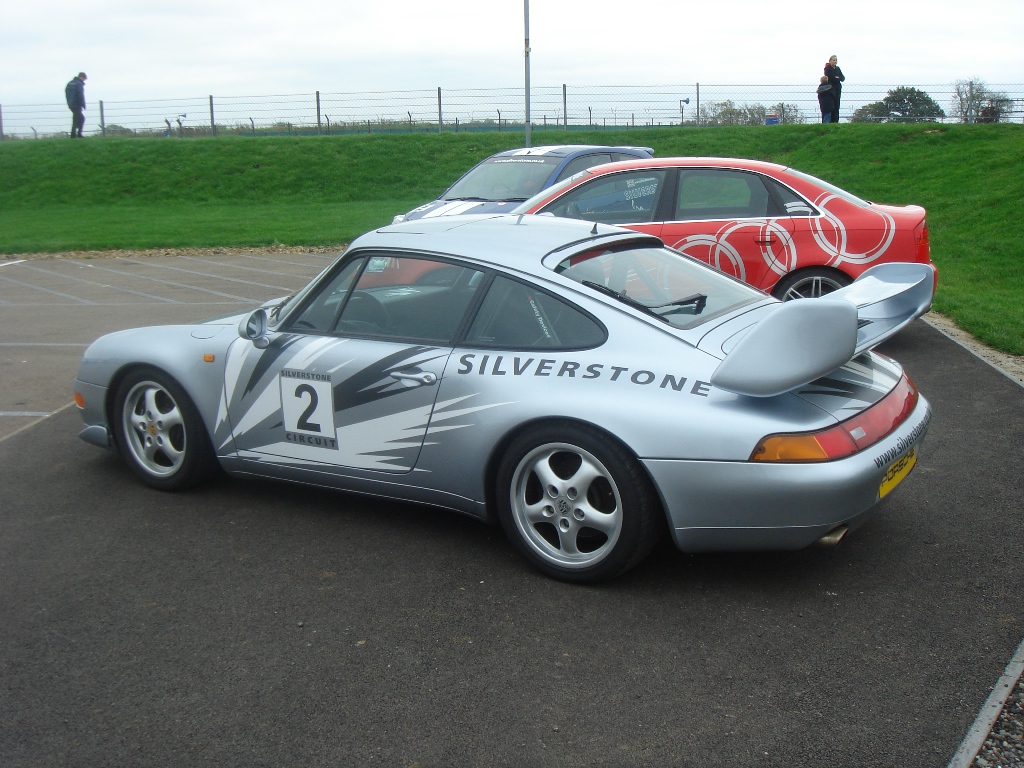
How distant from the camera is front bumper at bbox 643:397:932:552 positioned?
139 inches

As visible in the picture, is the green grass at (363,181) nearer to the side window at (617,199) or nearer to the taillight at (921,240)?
the taillight at (921,240)

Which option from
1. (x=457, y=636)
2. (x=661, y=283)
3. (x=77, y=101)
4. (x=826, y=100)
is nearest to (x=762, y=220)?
(x=661, y=283)

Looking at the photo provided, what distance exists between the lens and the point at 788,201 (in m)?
8.27

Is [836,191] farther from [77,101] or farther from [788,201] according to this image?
[77,101]

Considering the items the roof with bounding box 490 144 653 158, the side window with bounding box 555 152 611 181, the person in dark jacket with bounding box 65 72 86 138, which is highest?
the person in dark jacket with bounding box 65 72 86 138

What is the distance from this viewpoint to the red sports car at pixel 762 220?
26.3 ft

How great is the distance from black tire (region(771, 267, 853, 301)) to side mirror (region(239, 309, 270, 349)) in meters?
4.72

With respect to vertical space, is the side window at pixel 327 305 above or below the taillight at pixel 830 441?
above

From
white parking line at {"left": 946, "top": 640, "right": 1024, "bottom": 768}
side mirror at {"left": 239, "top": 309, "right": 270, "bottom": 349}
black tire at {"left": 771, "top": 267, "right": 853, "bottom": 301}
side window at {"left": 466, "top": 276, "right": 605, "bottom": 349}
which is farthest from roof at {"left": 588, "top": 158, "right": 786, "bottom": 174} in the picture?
white parking line at {"left": 946, "top": 640, "right": 1024, "bottom": 768}

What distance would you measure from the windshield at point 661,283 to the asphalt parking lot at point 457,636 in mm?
1056

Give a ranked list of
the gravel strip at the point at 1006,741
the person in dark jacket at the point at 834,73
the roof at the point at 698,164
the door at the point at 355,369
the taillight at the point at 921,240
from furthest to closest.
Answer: the person in dark jacket at the point at 834,73 < the roof at the point at 698,164 < the taillight at the point at 921,240 < the door at the point at 355,369 < the gravel strip at the point at 1006,741

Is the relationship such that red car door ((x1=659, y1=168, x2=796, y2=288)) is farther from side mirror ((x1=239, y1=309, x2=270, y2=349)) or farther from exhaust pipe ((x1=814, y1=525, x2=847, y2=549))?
exhaust pipe ((x1=814, y1=525, x2=847, y2=549))

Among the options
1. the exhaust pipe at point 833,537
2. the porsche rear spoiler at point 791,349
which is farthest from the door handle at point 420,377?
the exhaust pipe at point 833,537

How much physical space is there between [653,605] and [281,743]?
1493mm
